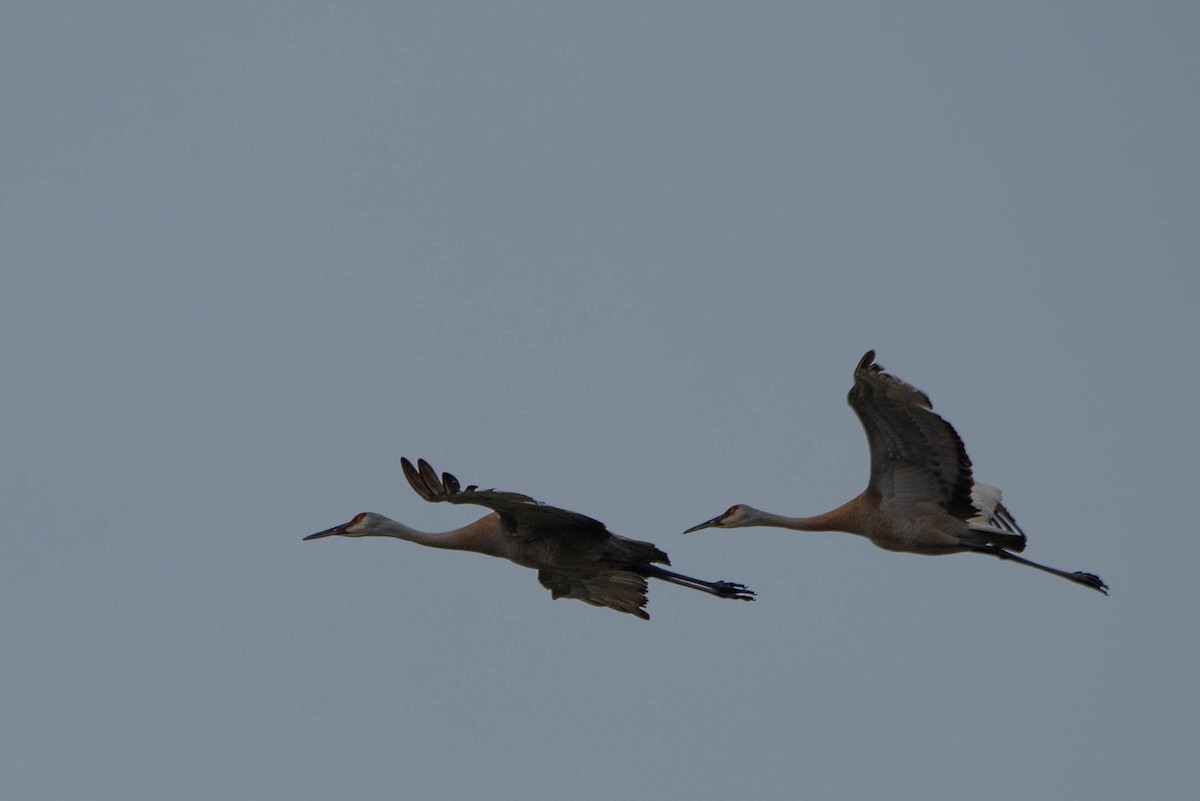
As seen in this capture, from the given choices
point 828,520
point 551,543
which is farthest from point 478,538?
point 828,520

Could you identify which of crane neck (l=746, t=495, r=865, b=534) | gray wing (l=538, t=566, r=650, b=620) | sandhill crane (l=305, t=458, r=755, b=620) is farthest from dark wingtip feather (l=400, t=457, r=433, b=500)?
crane neck (l=746, t=495, r=865, b=534)

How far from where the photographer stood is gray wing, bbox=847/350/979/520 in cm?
1848

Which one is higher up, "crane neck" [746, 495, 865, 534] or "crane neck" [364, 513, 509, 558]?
"crane neck" [746, 495, 865, 534]

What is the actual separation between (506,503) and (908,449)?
3.07m

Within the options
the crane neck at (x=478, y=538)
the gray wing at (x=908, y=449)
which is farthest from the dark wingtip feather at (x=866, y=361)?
the crane neck at (x=478, y=538)

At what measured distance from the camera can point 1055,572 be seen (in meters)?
19.9

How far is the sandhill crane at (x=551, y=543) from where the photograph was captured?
18.8m

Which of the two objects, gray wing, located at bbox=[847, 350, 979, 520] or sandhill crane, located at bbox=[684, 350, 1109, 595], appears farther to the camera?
sandhill crane, located at bbox=[684, 350, 1109, 595]

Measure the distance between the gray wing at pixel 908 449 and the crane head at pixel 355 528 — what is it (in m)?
4.03

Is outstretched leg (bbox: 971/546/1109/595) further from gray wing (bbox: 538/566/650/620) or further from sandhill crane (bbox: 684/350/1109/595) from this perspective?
gray wing (bbox: 538/566/650/620)

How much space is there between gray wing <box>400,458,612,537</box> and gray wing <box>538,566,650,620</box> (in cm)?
94

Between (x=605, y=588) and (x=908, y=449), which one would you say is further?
(x=605, y=588)

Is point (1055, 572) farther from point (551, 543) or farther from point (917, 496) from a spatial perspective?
point (551, 543)

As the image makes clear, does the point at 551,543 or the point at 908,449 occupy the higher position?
the point at 908,449
